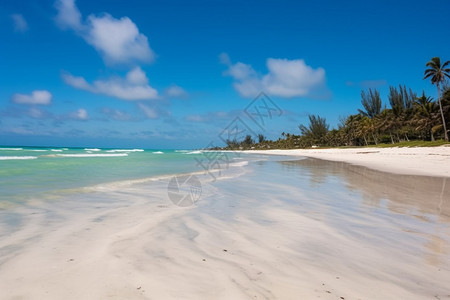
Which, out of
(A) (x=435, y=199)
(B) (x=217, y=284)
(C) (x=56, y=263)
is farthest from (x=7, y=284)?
(A) (x=435, y=199)

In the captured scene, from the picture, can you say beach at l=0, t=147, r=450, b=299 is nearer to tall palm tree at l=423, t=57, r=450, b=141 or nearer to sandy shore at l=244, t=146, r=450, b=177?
sandy shore at l=244, t=146, r=450, b=177

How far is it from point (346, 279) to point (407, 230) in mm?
2852

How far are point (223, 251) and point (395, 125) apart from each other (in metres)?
75.0

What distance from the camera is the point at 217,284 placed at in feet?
9.12

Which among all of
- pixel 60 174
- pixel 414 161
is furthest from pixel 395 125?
pixel 60 174

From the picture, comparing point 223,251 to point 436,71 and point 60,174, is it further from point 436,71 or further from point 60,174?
point 436,71

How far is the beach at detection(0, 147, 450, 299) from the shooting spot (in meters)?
2.70

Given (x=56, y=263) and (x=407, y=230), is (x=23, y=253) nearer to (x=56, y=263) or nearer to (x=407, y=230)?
(x=56, y=263)

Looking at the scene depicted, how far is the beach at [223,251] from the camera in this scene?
2.70m

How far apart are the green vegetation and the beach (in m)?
15.2

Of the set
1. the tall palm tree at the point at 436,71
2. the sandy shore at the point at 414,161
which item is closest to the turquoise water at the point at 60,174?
the sandy shore at the point at 414,161

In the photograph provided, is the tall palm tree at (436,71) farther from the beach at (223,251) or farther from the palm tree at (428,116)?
the beach at (223,251)

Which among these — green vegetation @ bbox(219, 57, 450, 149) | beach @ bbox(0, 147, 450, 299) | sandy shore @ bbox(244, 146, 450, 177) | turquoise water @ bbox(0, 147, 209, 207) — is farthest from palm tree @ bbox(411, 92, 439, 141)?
beach @ bbox(0, 147, 450, 299)

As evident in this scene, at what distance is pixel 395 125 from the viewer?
65.2 metres
